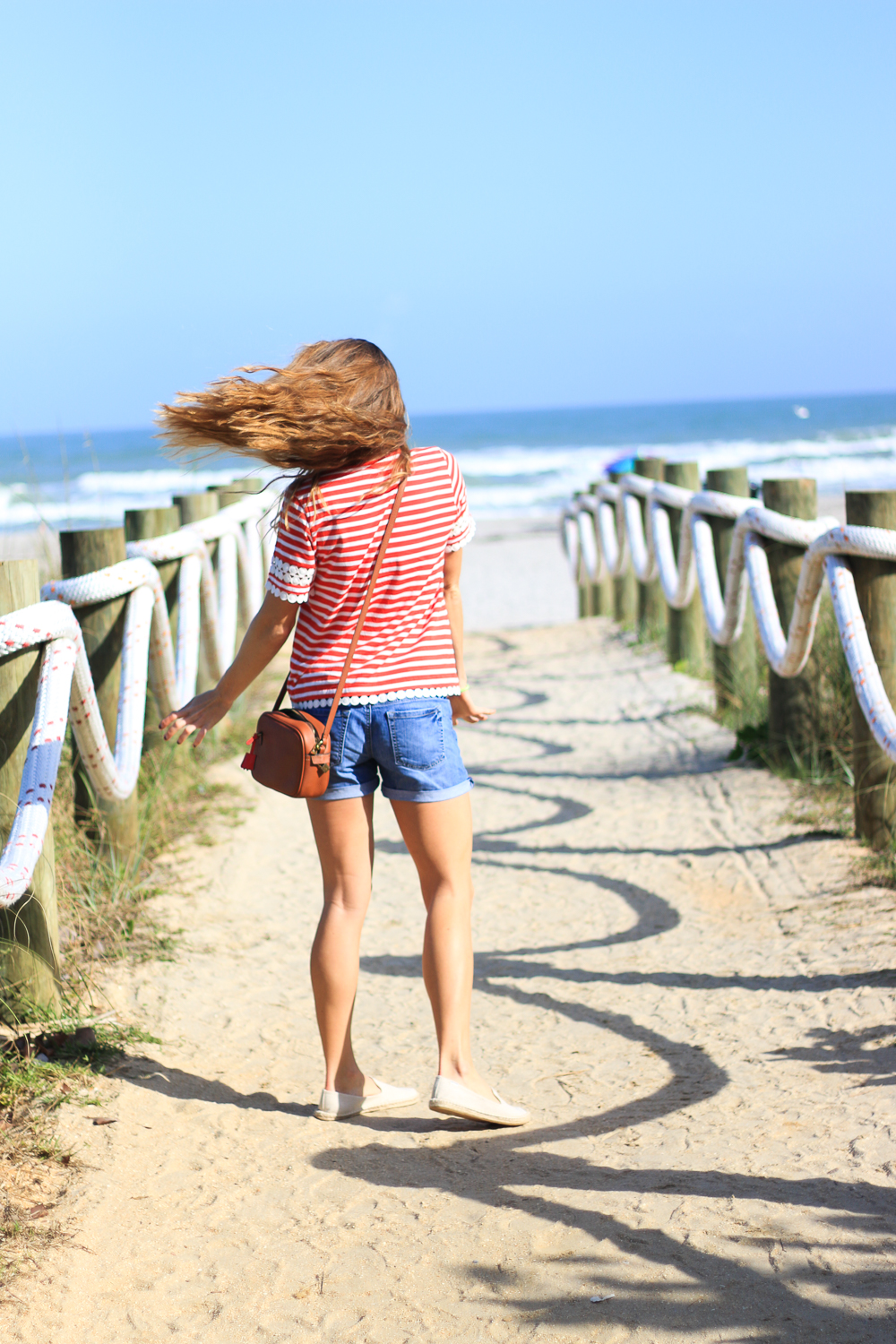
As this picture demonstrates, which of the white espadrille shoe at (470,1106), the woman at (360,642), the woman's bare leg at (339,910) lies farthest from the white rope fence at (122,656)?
the white espadrille shoe at (470,1106)

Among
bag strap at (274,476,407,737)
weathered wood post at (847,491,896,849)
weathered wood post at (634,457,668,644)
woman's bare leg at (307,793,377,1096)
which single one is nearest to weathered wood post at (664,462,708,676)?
weathered wood post at (634,457,668,644)

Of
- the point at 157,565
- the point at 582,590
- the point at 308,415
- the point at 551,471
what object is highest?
the point at 551,471

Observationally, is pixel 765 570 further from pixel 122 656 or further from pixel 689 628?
pixel 689 628

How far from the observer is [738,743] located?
5715 millimetres

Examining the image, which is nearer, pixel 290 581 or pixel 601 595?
pixel 290 581

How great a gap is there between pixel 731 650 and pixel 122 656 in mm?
3486

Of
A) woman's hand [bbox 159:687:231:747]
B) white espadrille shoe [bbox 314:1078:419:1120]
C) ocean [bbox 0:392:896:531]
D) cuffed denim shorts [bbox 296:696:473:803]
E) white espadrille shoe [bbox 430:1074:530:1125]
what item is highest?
ocean [bbox 0:392:896:531]

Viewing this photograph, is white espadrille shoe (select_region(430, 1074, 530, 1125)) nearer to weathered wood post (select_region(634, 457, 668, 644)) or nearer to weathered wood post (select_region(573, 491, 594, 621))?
weathered wood post (select_region(634, 457, 668, 644))

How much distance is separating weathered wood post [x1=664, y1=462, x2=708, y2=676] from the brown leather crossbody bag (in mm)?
5506

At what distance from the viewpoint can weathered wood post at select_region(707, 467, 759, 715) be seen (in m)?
6.19

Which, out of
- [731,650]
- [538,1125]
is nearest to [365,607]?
[538,1125]

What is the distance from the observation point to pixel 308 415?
96.5 inches

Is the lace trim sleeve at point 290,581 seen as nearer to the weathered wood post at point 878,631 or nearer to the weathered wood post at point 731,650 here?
the weathered wood post at point 878,631

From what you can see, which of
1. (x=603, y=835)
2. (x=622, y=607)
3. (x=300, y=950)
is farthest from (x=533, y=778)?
(x=622, y=607)
